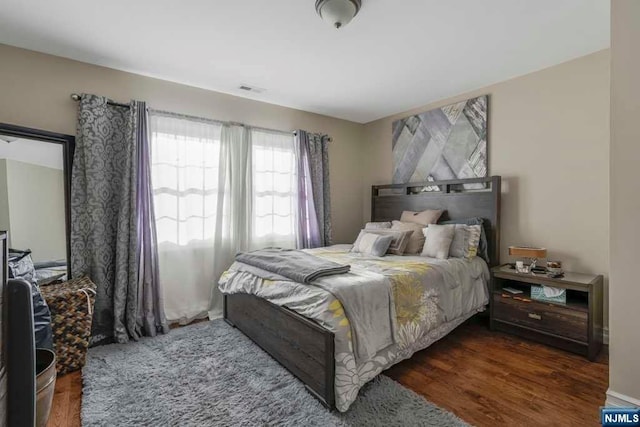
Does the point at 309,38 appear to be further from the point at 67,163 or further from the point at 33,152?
the point at 33,152

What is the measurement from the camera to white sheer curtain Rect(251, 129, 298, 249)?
3.63 m

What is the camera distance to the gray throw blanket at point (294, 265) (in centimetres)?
209

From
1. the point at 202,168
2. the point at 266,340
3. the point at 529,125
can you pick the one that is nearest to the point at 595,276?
the point at 529,125

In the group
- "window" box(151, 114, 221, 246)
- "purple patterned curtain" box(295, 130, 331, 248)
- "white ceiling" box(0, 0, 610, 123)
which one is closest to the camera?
"white ceiling" box(0, 0, 610, 123)

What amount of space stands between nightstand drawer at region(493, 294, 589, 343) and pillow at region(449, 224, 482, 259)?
1.51 feet

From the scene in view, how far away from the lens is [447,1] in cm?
190

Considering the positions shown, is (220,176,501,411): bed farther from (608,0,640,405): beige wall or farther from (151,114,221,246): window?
(608,0,640,405): beige wall

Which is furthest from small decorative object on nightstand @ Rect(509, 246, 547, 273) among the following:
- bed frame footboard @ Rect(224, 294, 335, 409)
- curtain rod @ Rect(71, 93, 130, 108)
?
curtain rod @ Rect(71, 93, 130, 108)

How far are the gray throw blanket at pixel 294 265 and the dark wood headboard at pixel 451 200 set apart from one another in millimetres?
1784

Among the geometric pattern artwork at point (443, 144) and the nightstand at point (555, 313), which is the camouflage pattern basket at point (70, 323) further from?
the geometric pattern artwork at point (443, 144)

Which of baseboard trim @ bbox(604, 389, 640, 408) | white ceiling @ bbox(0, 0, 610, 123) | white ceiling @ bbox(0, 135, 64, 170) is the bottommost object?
baseboard trim @ bbox(604, 389, 640, 408)

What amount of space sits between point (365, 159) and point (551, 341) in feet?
10.4

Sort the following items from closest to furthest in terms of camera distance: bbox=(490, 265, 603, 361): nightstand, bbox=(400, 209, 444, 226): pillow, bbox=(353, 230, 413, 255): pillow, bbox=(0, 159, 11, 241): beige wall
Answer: bbox=(0, 159, 11, 241): beige wall < bbox=(490, 265, 603, 361): nightstand < bbox=(353, 230, 413, 255): pillow < bbox=(400, 209, 444, 226): pillow

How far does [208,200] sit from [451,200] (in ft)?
9.02
